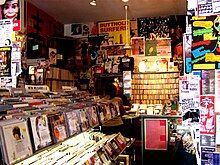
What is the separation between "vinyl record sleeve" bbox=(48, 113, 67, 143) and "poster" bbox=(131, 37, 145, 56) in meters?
7.65

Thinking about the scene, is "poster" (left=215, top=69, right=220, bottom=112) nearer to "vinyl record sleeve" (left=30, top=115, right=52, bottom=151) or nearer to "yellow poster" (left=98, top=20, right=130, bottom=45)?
"vinyl record sleeve" (left=30, top=115, right=52, bottom=151)

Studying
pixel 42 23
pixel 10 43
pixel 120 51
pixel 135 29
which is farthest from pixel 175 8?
pixel 10 43

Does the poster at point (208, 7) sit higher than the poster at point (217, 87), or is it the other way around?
the poster at point (208, 7)

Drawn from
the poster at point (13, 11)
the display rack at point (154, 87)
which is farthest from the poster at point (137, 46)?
the poster at point (13, 11)

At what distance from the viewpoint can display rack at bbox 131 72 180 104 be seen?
9.52 metres

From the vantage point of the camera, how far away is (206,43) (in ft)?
6.35

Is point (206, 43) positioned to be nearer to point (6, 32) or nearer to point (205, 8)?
point (205, 8)

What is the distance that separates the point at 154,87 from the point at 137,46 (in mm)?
1424

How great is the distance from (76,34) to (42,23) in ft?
5.36

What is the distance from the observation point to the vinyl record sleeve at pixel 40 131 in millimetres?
1746

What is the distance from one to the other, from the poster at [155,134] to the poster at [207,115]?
5.27 m

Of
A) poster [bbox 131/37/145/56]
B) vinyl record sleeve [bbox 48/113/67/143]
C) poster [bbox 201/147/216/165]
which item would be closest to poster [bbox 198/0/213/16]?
poster [bbox 201/147/216/165]

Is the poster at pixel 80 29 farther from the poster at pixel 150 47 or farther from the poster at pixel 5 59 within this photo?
the poster at pixel 5 59

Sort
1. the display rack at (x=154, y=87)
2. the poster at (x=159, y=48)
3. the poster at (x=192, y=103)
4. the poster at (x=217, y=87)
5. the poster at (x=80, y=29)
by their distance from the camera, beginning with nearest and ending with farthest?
1. the poster at (x=217, y=87)
2. the poster at (x=192, y=103)
3. the poster at (x=159, y=48)
4. the display rack at (x=154, y=87)
5. the poster at (x=80, y=29)
